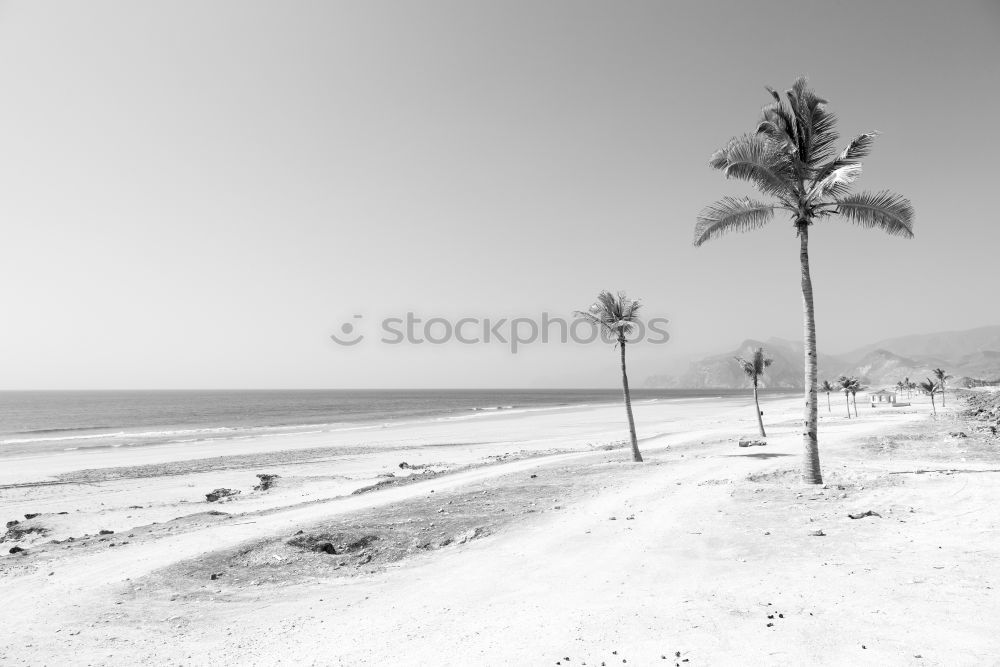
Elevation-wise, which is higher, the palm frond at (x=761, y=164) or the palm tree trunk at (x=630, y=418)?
the palm frond at (x=761, y=164)

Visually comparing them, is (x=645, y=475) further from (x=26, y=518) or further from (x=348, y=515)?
(x=26, y=518)

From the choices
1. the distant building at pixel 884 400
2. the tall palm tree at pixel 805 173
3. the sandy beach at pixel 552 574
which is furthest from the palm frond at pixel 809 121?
the distant building at pixel 884 400

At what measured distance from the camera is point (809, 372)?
14.9 metres

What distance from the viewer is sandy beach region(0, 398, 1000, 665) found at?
264 inches

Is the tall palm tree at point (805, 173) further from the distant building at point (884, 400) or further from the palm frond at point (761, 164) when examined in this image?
the distant building at point (884, 400)

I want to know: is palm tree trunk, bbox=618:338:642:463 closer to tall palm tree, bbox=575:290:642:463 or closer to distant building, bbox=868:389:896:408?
tall palm tree, bbox=575:290:642:463

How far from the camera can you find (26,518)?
1962cm

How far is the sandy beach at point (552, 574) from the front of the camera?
6711 mm

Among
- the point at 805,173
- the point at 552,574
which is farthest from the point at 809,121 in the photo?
the point at 552,574

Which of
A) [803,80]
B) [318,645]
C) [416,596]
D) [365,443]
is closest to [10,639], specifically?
[318,645]

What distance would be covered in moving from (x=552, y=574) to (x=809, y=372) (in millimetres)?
10188

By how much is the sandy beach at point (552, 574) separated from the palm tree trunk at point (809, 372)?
2.10 feet

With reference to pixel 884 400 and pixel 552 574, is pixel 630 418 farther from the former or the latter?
pixel 884 400

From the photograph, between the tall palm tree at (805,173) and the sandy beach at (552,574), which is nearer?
the sandy beach at (552,574)
